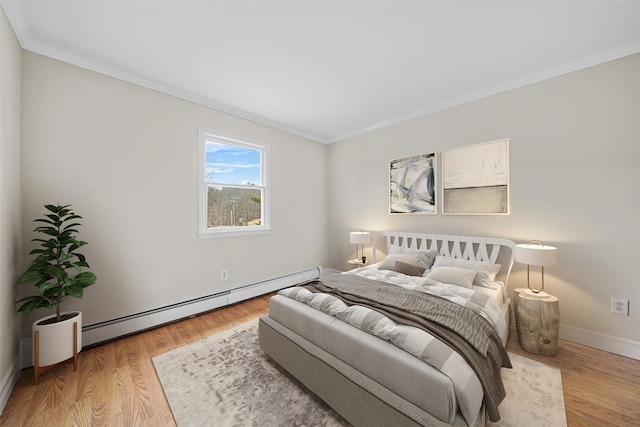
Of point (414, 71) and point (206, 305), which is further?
point (206, 305)

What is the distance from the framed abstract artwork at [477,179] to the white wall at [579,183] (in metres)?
0.08

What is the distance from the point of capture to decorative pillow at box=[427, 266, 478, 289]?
2.33 meters

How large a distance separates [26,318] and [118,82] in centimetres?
237

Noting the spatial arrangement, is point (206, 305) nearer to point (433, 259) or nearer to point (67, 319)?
point (67, 319)

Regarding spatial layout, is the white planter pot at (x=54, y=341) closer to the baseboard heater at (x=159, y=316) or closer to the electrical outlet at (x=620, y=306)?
the baseboard heater at (x=159, y=316)

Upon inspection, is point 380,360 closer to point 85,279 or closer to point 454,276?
point 454,276

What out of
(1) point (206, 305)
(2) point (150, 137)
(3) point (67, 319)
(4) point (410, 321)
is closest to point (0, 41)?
(2) point (150, 137)

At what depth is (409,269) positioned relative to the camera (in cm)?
276

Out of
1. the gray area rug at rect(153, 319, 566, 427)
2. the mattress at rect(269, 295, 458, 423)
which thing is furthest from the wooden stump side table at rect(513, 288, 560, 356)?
the mattress at rect(269, 295, 458, 423)

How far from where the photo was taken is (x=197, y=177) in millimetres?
3002

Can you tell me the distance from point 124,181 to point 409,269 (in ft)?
10.9

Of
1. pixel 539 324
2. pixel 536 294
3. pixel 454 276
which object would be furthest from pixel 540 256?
pixel 454 276

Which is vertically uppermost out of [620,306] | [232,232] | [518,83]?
[518,83]

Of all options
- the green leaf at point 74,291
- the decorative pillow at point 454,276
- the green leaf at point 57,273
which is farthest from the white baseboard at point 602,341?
the green leaf at point 57,273
